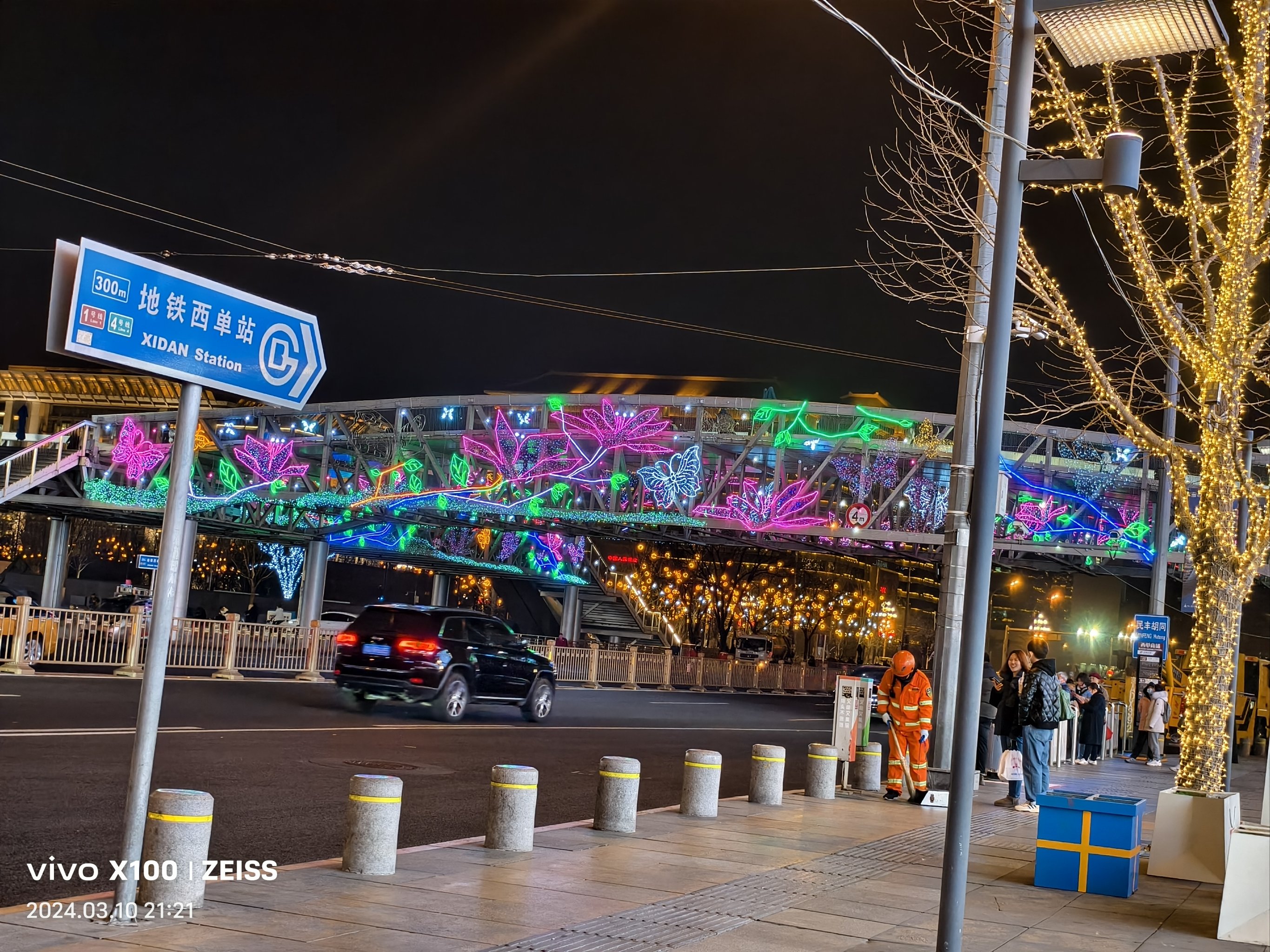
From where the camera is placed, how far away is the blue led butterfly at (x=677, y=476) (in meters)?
Result: 45.1

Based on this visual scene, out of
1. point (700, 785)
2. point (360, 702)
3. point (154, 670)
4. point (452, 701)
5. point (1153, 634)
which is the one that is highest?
point (1153, 634)

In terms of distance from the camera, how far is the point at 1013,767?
15312 millimetres

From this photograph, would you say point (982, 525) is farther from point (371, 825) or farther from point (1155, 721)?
point (1155, 721)

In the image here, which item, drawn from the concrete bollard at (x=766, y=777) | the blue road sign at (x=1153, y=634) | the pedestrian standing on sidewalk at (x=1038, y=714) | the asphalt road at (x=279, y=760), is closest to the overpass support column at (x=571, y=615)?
the asphalt road at (x=279, y=760)

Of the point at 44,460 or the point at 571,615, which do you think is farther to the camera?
the point at 571,615

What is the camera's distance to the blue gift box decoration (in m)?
9.85

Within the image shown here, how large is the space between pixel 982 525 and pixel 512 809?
4698mm

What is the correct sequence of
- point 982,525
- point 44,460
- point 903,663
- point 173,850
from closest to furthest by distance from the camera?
point 982,525
point 173,850
point 903,663
point 44,460

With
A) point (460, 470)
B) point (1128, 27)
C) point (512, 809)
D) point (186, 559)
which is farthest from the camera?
point (186, 559)

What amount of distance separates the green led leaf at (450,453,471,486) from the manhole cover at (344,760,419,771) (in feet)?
108

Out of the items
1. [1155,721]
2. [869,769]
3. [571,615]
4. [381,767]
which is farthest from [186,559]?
[869,769]

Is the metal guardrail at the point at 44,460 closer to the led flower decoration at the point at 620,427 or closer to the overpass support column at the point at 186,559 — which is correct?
the overpass support column at the point at 186,559

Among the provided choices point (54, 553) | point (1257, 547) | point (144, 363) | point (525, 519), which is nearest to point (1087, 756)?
point (1257, 547)

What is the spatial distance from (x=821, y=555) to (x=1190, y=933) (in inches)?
2950
